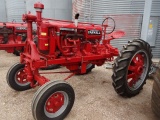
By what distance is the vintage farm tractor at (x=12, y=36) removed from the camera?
5.41 m

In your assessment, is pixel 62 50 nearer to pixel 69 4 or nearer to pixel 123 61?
pixel 123 61

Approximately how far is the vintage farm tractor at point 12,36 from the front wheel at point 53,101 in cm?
372

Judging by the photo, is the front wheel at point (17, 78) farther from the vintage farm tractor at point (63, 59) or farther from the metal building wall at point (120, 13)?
the metal building wall at point (120, 13)

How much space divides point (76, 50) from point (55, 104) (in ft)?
3.90

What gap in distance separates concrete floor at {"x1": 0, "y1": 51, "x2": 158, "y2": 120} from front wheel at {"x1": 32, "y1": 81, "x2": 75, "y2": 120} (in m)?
→ 0.22

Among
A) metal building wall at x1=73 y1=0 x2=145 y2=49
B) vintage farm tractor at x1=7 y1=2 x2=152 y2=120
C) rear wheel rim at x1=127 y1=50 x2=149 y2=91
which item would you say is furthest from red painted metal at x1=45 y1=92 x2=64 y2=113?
metal building wall at x1=73 y1=0 x2=145 y2=49

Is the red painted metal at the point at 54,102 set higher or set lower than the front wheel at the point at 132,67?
lower

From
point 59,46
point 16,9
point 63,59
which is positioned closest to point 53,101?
point 63,59

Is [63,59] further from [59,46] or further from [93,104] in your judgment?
[93,104]

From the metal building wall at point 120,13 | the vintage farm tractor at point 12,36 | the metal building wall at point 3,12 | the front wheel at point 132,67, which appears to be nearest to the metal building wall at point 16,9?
the metal building wall at point 3,12

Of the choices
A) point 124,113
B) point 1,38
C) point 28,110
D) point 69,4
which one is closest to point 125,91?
point 124,113

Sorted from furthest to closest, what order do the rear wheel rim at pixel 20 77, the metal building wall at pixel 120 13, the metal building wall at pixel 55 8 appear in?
the metal building wall at pixel 55 8 → the metal building wall at pixel 120 13 → the rear wheel rim at pixel 20 77

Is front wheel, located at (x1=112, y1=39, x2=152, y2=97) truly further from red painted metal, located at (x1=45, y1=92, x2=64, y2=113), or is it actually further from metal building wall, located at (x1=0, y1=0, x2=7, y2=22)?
metal building wall, located at (x1=0, y1=0, x2=7, y2=22)

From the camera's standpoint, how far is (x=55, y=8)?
8.42 metres
